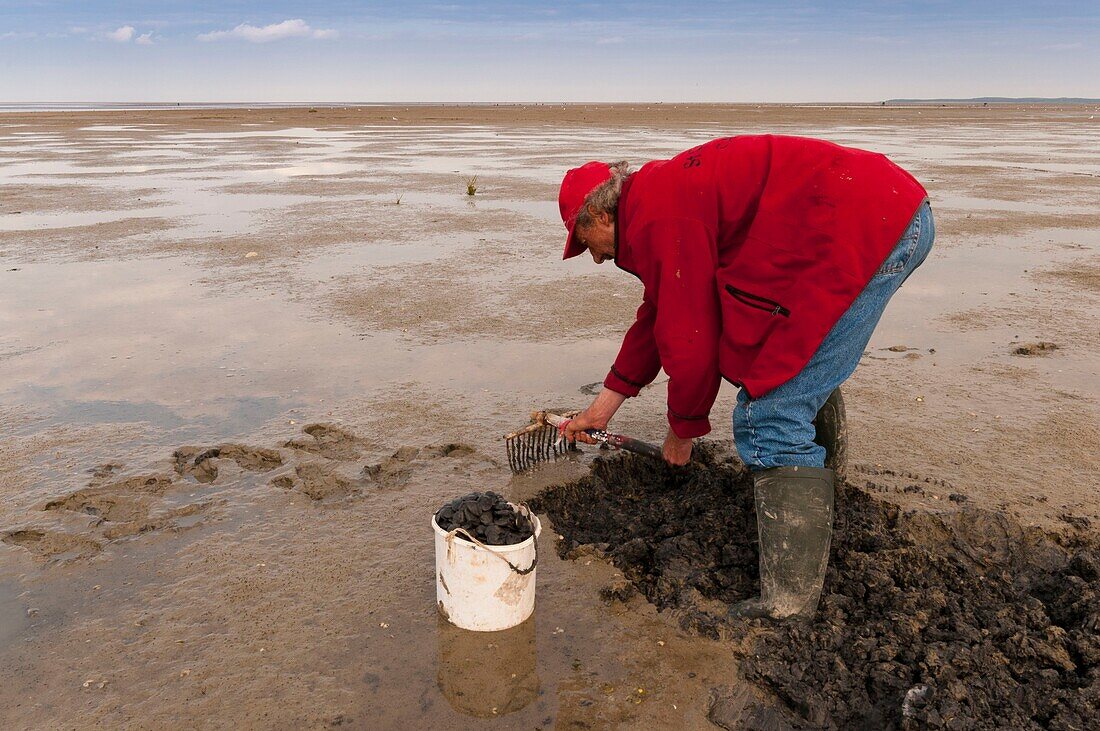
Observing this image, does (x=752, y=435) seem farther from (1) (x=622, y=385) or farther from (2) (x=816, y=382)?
(1) (x=622, y=385)

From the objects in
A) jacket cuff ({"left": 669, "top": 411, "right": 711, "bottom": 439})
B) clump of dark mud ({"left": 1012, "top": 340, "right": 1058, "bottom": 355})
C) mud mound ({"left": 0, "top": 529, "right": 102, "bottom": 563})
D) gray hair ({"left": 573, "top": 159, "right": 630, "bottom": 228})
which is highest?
gray hair ({"left": 573, "top": 159, "right": 630, "bottom": 228})

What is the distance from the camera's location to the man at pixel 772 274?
2.76m

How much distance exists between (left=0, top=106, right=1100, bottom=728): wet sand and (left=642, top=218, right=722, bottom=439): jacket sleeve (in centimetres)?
Answer: 94

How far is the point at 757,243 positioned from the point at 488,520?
1372mm

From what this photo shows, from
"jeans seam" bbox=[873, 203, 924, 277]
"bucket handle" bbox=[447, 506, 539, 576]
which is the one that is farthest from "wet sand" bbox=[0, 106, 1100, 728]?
"jeans seam" bbox=[873, 203, 924, 277]

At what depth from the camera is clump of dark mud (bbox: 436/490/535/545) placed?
2990mm

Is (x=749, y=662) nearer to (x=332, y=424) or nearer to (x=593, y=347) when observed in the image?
(x=332, y=424)

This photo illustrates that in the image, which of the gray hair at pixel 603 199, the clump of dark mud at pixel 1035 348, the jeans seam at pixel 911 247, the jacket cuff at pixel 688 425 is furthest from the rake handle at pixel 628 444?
the clump of dark mud at pixel 1035 348

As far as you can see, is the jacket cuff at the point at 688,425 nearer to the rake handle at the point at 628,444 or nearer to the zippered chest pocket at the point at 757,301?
the zippered chest pocket at the point at 757,301

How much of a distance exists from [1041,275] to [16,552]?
29.8 ft

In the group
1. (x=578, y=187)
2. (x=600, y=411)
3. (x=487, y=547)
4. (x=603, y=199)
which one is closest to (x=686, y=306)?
(x=603, y=199)

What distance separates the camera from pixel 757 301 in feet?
9.31

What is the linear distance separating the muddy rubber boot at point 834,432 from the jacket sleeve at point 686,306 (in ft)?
3.41

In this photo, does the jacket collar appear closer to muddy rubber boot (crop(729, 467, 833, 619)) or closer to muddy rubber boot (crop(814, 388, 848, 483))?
muddy rubber boot (crop(729, 467, 833, 619))
